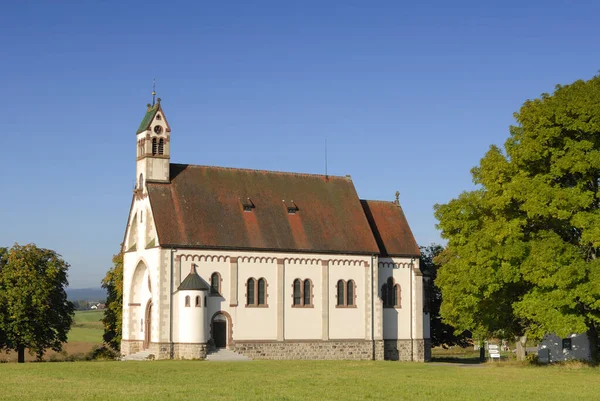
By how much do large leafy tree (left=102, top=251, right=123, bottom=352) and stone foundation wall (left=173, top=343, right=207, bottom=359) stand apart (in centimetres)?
1315

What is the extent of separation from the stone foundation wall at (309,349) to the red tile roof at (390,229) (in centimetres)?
692

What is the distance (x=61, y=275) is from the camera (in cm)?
6488

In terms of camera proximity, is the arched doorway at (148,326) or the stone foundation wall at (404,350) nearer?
the arched doorway at (148,326)

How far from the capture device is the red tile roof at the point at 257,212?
190 feet

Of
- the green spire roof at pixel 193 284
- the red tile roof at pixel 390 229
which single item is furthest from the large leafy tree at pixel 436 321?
the green spire roof at pixel 193 284

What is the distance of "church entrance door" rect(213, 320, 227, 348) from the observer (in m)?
57.4

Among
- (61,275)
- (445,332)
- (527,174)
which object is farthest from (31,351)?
(527,174)

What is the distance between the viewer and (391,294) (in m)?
64.8

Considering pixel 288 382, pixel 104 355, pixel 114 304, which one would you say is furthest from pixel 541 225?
pixel 114 304

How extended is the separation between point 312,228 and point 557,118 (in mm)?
22148

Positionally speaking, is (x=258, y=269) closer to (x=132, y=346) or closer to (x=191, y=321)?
(x=191, y=321)

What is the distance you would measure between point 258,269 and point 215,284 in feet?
9.94

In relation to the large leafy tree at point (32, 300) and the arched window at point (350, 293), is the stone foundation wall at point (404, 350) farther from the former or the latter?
the large leafy tree at point (32, 300)

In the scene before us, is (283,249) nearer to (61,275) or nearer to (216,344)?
(216,344)
